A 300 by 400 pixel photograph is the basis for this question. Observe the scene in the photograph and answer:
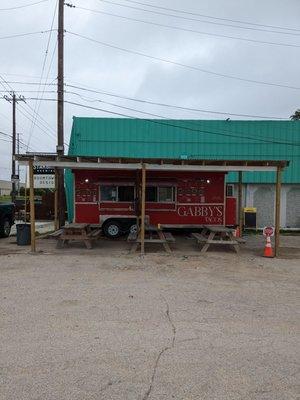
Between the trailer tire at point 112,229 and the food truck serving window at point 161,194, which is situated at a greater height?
the food truck serving window at point 161,194

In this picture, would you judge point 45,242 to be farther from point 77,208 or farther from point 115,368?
point 115,368

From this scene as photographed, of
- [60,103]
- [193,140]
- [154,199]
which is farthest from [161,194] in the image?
[193,140]

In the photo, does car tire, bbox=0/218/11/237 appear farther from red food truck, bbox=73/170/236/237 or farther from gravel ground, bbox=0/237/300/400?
gravel ground, bbox=0/237/300/400

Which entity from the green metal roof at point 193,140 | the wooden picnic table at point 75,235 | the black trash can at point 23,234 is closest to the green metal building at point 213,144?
the green metal roof at point 193,140

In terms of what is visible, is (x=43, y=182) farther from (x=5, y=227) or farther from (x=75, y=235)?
(x=75, y=235)

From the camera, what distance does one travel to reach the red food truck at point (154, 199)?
64.2ft

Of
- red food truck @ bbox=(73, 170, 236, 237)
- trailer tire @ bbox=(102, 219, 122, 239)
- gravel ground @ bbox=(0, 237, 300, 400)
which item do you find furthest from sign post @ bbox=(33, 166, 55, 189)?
gravel ground @ bbox=(0, 237, 300, 400)

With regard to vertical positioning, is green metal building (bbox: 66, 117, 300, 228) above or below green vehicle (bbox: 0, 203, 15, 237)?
above

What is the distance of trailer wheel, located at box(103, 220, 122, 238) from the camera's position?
19.4 m

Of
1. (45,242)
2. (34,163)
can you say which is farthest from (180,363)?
(45,242)

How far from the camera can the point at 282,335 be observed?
20.4 feet

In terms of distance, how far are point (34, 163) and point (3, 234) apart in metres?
5.73

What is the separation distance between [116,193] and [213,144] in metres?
7.61

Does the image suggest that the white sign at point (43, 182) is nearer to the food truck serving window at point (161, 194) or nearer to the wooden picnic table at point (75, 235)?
the food truck serving window at point (161, 194)
